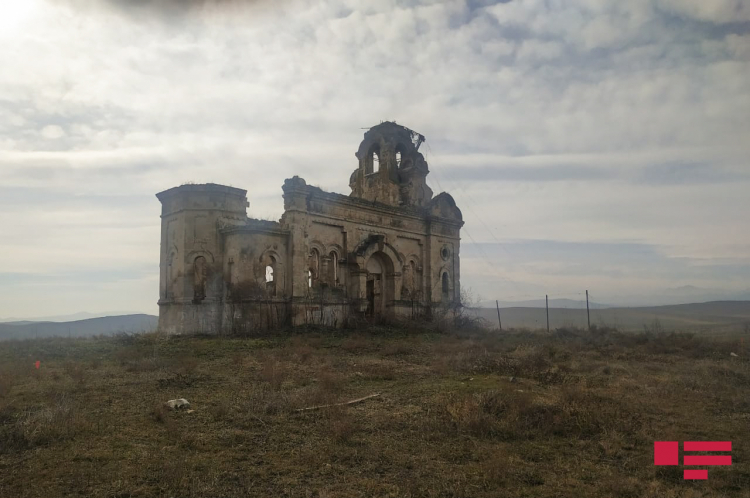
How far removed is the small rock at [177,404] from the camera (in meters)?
8.88

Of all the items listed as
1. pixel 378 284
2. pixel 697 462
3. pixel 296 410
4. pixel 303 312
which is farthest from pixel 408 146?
pixel 697 462

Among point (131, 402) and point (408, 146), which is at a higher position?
point (408, 146)

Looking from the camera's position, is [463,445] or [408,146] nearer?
[463,445]

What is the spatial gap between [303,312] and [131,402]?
1242 centimetres

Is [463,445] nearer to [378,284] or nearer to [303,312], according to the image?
[303,312]

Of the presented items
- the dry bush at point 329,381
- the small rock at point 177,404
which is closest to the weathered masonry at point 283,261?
the dry bush at point 329,381

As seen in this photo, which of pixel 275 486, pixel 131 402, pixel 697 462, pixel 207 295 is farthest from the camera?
pixel 207 295

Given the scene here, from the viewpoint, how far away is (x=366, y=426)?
7.85 m

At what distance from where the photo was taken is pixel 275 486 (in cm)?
561

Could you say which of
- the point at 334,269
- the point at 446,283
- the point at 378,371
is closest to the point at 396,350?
the point at 378,371

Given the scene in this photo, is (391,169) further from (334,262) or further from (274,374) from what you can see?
(274,374)

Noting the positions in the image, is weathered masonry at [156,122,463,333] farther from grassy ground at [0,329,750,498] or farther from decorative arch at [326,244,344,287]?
grassy ground at [0,329,750,498]

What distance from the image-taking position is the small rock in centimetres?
888

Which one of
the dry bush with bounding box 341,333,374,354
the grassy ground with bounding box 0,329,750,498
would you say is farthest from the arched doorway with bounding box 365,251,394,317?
the grassy ground with bounding box 0,329,750,498
